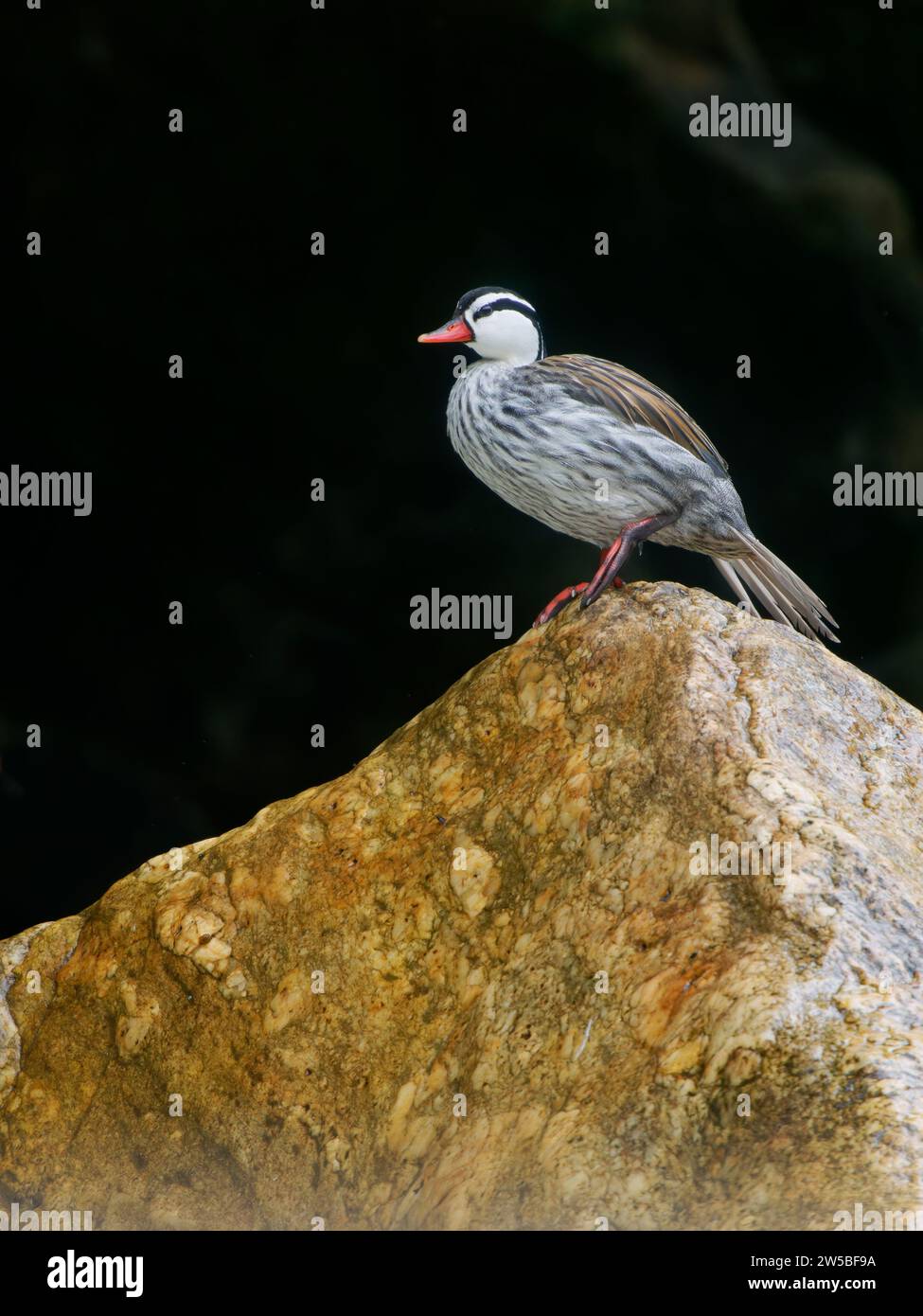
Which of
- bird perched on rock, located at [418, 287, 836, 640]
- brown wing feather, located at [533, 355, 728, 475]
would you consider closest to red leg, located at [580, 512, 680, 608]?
bird perched on rock, located at [418, 287, 836, 640]

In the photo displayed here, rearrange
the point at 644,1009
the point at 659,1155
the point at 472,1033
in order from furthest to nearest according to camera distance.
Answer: the point at 472,1033 < the point at 644,1009 < the point at 659,1155

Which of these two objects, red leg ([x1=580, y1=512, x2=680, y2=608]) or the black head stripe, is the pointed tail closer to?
red leg ([x1=580, y1=512, x2=680, y2=608])

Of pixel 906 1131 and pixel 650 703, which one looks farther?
pixel 650 703

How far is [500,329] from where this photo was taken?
470 cm

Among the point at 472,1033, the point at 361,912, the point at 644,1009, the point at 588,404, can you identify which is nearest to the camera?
the point at 644,1009

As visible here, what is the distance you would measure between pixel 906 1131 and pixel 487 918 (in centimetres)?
145

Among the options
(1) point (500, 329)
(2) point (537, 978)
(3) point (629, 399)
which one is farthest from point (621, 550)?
(2) point (537, 978)

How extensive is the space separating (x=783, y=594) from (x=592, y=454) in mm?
798

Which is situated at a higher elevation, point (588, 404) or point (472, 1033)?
point (588, 404)

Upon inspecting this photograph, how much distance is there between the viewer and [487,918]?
13.0ft

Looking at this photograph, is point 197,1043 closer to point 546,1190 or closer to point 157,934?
point 157,934

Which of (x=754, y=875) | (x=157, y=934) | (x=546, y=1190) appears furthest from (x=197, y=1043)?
(x=754, y=875)

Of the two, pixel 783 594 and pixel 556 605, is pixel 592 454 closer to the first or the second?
pixel 556 605

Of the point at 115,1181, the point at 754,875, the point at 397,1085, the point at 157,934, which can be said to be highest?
the point at 754,875
